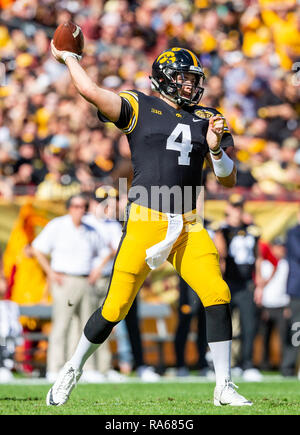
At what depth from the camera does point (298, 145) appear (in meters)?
13.3

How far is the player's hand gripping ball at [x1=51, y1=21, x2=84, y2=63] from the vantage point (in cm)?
568

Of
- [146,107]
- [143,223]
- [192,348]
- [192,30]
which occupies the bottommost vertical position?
[192,348]

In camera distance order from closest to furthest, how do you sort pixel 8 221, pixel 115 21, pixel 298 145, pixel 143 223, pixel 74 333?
pixel 143 223
pixel 74 333
pixel 8 221
pixel 298 145
pixel 115 21

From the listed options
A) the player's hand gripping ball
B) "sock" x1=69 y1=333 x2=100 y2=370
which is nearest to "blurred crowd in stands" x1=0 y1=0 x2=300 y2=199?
the player's hand gripping ball

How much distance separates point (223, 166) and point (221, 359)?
1272 mm

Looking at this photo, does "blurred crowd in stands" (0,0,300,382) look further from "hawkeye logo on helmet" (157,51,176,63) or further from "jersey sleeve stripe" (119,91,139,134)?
"jersey sleeve stripe" (119,91,139,134)

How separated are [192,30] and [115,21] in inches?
53.1

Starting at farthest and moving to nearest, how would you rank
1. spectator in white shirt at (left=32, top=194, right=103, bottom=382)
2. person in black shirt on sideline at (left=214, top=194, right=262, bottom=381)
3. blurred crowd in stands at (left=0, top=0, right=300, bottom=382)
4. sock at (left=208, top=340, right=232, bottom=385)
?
1. blurred crowd in stands at (left=0, top=0, right=300, bottom=382)
2. person in black shirt on sideline at (left=214, top=194, right=262, bottom=381)
3. spectator in white shirt at (left=32, top=194, right=103, bottom=382)
4. sock at (left=208, top=340, right=232, bottom=385)

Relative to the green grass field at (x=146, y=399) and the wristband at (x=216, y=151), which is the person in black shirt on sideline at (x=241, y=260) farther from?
the wristband at (x=216, y=151)

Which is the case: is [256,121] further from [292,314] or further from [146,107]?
[146,107]

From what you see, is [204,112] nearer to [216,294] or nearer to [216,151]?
[216,151]

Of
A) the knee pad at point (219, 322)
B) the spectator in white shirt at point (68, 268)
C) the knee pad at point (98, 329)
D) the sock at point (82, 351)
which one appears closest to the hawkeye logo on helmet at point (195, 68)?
the knee pad at point (219, 322)

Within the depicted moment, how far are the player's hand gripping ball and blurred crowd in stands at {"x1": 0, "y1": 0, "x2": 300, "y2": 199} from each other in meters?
4.88
